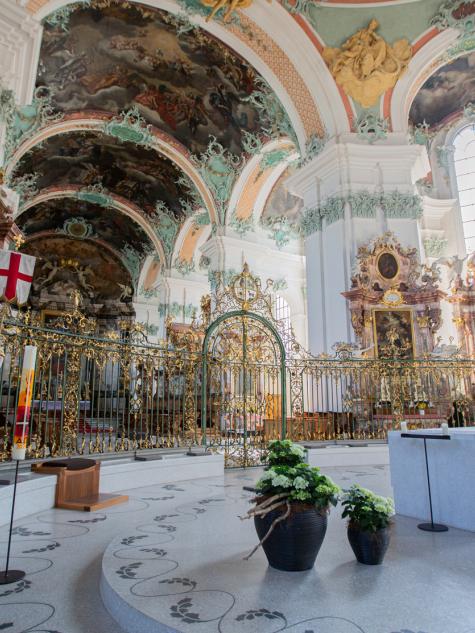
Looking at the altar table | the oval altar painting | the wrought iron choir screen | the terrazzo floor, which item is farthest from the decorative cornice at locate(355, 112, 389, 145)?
the terrazzo floor

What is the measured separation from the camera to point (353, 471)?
7.08 metres

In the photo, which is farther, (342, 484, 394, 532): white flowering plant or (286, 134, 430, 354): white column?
(286, 134, 430, 354): white column

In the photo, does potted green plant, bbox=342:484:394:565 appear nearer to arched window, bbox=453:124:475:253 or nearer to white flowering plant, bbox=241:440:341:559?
white flowering plant, bbox=241:440:341:559

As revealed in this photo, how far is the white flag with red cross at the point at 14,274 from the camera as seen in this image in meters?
6.24

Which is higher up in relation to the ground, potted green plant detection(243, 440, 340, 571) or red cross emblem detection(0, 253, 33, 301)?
red cross emblem detection(0, 253, 33, 301)

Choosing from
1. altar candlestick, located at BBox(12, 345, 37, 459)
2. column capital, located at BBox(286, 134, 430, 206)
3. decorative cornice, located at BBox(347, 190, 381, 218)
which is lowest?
altar candlestick, located at BBox(12, 345, 37, 459)

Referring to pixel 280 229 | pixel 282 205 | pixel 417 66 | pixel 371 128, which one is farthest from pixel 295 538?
pixel 282 205

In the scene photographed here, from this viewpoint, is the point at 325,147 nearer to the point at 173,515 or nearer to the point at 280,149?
the point at 280,149

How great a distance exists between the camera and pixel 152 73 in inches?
599

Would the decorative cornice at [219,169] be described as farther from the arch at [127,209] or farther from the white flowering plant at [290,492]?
the white flowering plant at [290,492]

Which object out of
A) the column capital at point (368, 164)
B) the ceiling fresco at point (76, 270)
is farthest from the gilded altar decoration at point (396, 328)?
the ceiling fresco at point (76, 270)

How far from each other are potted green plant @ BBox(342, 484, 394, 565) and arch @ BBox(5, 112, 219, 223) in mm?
15420

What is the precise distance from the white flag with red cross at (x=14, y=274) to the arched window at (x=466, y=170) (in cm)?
1519

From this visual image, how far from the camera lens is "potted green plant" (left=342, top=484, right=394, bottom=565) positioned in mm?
2865
